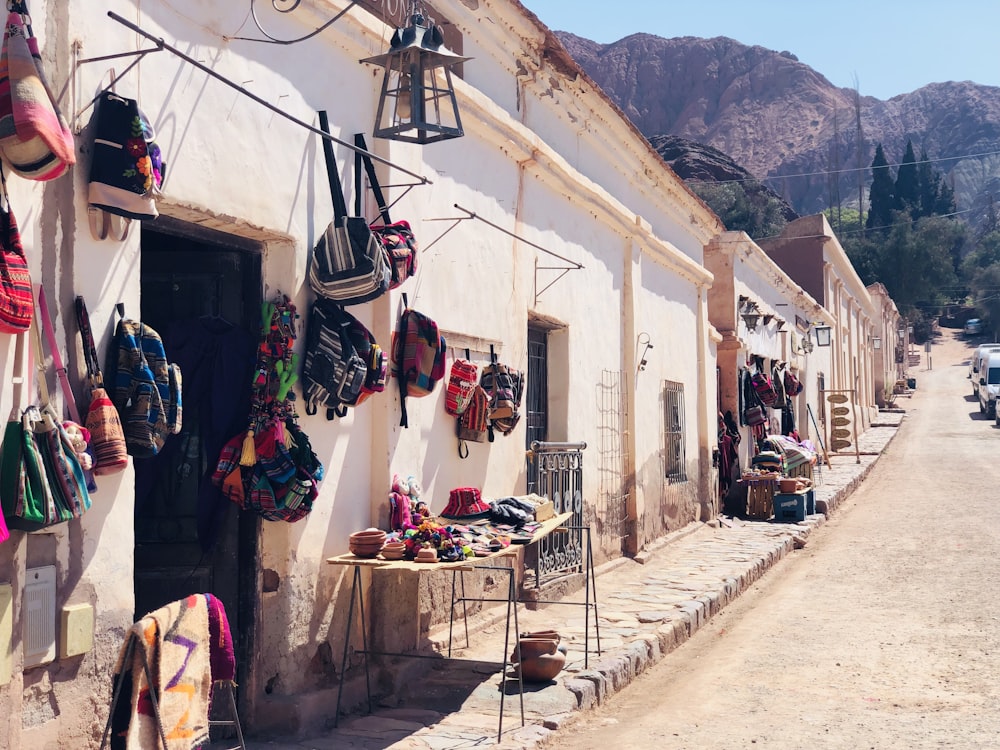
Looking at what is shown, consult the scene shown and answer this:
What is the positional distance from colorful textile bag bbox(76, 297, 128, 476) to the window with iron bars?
1026 cm

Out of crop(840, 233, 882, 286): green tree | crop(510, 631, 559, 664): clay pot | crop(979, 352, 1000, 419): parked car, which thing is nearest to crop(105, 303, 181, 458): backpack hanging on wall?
crop(510, 631, 559, 664): clay pot

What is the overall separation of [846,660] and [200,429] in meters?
4.97

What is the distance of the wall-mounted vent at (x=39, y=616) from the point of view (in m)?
3.83

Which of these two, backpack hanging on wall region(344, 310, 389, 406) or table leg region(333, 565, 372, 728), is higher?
backpack hanging on wall region(344, 310, 389, 406)

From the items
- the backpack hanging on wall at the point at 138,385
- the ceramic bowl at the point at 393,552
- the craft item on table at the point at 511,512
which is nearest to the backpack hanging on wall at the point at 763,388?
the craft item on table at the point at 511,512

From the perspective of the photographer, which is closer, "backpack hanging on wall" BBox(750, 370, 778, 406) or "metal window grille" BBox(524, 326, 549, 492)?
"metal window grille" BBox(524, 326, 549, 492)

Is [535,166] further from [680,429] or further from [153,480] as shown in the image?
[680,429]

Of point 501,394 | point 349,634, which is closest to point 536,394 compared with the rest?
point 501,394

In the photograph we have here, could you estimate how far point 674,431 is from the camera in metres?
14.3

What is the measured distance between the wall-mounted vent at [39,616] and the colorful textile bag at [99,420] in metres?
0.46

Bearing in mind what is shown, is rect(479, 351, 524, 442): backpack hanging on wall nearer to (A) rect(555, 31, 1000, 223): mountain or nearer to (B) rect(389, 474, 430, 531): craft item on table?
(B) rect(389, 474, 430, 531): craft item on table

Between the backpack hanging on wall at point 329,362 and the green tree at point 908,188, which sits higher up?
the green tree at point 908,188

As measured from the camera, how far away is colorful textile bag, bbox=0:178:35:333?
3695 mm

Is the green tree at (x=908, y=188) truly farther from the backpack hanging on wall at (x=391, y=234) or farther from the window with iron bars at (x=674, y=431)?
the backpack hanging on wall at (x=391, y=234)
